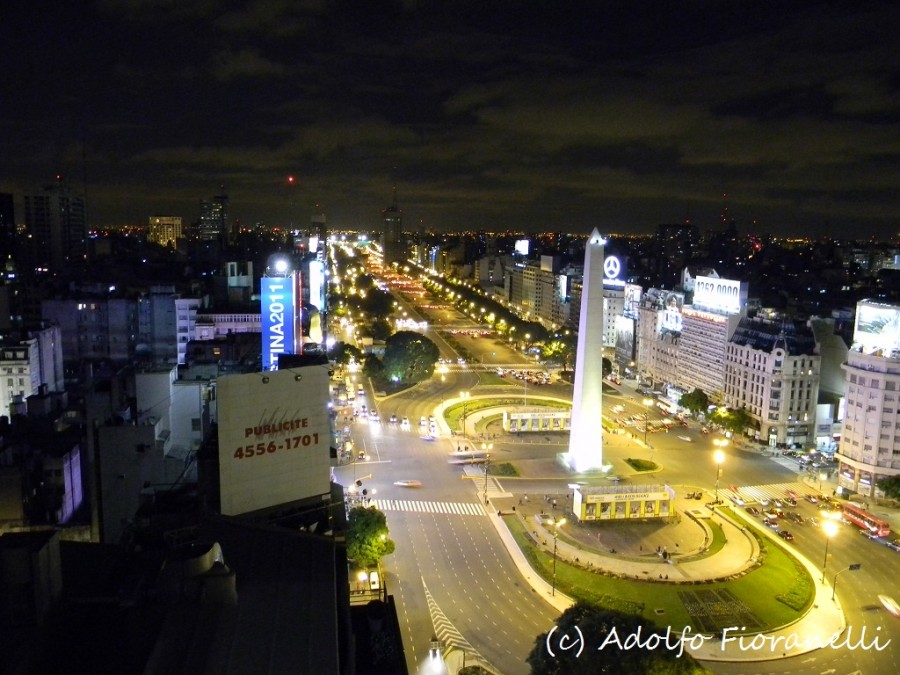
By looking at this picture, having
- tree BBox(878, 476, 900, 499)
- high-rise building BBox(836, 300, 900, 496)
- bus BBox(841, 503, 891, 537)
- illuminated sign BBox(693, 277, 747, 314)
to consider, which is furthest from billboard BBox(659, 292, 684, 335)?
bus BBox(841, 503, 891, 537)

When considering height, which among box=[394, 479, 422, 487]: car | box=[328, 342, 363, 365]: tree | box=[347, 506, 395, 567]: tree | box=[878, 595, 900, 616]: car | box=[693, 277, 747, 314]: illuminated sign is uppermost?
box=[693, 277, 747, 314]: illuminated sign

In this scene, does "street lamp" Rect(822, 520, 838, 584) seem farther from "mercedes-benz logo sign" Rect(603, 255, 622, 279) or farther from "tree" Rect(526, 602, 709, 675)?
"mercedes-benz logo sign" Rect(603, 255, 622, 279)

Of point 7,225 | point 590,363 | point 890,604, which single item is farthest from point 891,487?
point 7,225

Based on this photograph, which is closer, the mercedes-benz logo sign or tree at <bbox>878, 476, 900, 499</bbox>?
tree at <bbox>878, 476, 900, 499</bbox>

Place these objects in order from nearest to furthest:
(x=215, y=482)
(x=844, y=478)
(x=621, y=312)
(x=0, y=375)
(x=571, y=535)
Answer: (x=215, y=482)
(x=571, y=535)
(x=844, y=478)
(x=0, y=375)
(x=621, y=312)

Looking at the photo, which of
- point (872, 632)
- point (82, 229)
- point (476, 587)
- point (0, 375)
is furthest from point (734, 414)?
point (82, 229)

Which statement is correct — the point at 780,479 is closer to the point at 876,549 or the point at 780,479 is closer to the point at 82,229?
the point at 876,549
